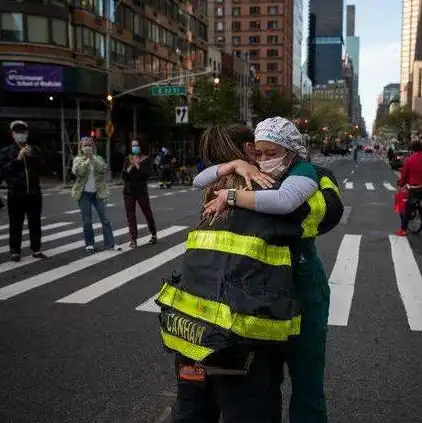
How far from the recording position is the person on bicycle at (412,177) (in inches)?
444

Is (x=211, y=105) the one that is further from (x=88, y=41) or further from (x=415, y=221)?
(x=415, y=221)

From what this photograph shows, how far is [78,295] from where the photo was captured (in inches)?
273

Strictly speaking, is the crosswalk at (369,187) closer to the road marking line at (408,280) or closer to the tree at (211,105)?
the road marking line at (408,280)

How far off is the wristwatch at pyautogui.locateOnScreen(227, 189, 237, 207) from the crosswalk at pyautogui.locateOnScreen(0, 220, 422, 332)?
12.5 ft

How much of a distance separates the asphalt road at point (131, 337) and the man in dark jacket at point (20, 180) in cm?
59

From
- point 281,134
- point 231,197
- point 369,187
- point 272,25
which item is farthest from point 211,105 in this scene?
point 272,25

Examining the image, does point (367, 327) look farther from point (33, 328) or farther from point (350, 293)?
point (33, 328)

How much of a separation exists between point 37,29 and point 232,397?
3650cm

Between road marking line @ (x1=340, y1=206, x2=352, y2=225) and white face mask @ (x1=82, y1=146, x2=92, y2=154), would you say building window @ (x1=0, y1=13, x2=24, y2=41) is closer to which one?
road marking line @ (x1=340, y1=206, x2=352, y2=225)

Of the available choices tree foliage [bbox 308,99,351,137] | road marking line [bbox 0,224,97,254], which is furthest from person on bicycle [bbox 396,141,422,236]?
tree foliage [bbox 308,99,351,137]

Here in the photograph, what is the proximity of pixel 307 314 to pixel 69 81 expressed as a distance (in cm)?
3326

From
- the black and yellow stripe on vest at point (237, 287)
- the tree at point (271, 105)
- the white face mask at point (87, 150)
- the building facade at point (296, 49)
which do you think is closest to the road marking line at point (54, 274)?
the white face mask at point (87, 150)

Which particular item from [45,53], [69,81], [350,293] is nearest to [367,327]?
[350,293]

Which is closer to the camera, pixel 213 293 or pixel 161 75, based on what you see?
pixel 213 293
